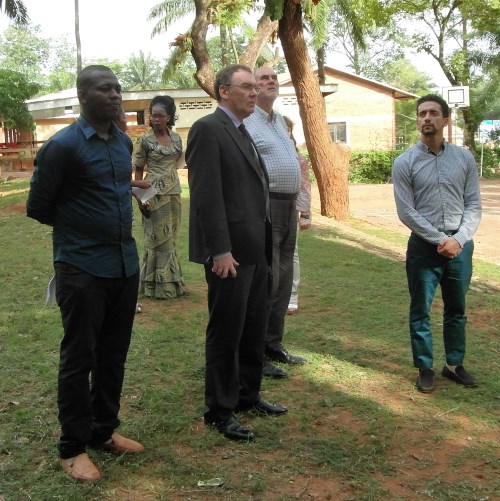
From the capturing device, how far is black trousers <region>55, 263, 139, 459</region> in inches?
139

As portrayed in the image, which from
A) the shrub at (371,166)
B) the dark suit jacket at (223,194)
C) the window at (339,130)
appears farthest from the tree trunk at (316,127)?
the window at (339,130)

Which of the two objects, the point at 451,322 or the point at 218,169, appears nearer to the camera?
the point at 218,169

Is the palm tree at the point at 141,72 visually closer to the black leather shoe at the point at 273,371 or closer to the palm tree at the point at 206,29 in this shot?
the palm tree at the point at 206,29

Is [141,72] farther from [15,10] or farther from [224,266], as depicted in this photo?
[224,266]

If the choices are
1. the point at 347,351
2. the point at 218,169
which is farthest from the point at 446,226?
the point at 218,169

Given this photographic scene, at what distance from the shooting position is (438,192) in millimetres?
4996

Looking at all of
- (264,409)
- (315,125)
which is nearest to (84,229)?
(264,409)

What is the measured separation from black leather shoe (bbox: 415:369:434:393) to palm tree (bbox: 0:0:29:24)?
64.6 ft

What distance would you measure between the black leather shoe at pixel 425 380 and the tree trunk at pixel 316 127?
31.4ft

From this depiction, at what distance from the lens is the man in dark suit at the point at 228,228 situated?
3955mm

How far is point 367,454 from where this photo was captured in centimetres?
399

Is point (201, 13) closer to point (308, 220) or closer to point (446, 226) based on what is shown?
point (308, 220)

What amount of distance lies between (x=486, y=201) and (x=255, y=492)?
65.1ft

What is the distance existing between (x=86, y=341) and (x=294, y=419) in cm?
149
